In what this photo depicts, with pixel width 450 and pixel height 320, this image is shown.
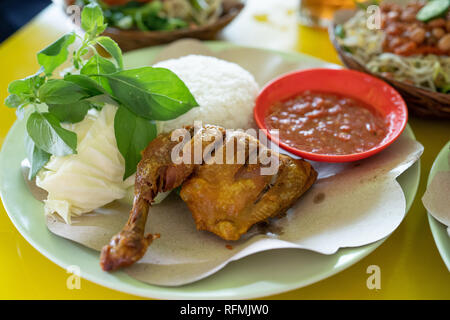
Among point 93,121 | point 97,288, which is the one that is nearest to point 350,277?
point 97,288

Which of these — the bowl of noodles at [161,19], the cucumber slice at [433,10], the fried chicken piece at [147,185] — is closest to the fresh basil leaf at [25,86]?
the fried chicken piece at [147,185]

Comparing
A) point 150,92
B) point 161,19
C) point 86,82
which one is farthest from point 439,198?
point 161,19

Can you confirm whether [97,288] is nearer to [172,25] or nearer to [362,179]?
[362,179]

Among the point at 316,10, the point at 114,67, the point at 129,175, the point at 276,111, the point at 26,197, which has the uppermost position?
the point at 114,67

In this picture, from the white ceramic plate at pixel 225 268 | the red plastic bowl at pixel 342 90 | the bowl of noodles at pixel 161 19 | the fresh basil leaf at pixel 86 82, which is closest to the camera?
the white ceramic plate at pixel 225 268

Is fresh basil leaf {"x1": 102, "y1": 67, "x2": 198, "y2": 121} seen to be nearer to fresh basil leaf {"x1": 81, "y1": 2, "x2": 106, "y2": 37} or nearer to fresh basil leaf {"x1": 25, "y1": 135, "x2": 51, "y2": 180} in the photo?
fresh basil leaf {"x1": 81, "y1": 2, "x2": 106, "y2": 37}

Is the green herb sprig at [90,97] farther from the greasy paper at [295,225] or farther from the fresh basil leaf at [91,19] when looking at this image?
the greasy paper at [295,225]

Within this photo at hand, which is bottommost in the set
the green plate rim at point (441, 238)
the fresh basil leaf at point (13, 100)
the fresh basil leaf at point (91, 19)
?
the green plate rim at point (441, 238)
